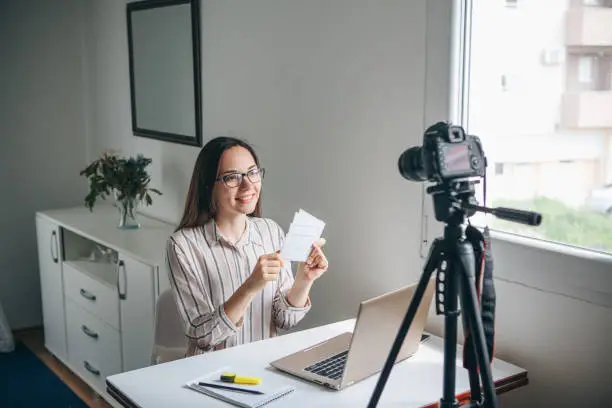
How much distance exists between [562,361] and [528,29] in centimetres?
84

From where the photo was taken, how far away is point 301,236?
6.45ft

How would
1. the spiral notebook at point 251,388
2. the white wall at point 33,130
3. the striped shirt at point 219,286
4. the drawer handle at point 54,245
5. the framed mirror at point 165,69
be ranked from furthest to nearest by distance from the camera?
the white wall at point 33,130, the drawer handle at point 54,245, the framed mirror at point 165,69, the striped shirt at point 219,286, the spiral notebook at point 251,388

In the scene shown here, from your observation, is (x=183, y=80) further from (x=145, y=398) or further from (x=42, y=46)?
(x=145, y=398)

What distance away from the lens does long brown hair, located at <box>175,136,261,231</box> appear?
7.09 feet

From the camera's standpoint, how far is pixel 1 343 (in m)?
4.05

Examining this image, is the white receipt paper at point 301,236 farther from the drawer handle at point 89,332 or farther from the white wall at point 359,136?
the drawer handle at point 89,332

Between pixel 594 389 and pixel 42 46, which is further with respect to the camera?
pixel 42 46

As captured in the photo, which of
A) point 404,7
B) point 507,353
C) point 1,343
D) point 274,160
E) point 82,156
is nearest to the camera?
point 507,353

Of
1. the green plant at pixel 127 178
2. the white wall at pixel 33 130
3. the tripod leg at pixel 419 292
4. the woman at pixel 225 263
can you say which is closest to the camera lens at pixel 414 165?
the tripod leg at pixel 419 292

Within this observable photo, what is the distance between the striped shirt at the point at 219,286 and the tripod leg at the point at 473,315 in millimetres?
777

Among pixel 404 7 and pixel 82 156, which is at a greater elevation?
pixel 404 7

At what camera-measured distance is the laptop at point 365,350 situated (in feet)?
5.61

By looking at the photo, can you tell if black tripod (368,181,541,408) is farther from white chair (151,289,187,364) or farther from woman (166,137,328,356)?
white chair (151,289,187,364)

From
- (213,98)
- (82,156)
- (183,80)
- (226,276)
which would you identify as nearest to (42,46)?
(82,156)
